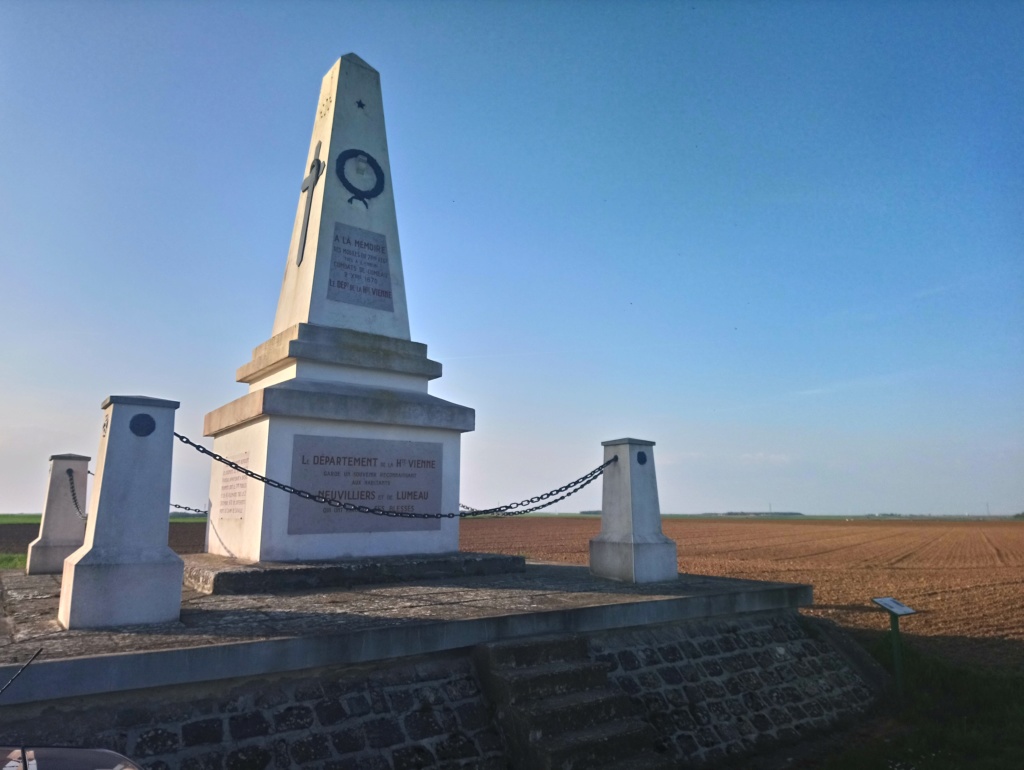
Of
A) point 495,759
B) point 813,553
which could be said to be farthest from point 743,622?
point 813,553

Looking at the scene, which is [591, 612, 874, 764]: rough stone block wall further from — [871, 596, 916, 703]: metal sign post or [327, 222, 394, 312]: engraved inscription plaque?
[327, 222, 394, 312]: engraved inscription plaque

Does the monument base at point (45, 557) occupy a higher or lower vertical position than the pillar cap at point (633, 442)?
lower

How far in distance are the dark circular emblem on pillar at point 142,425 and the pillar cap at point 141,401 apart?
93 millimetres

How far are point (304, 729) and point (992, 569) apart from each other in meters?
25.3

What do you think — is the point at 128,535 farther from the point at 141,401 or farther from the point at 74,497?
the point at 74,497

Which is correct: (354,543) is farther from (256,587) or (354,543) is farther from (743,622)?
(743,622)

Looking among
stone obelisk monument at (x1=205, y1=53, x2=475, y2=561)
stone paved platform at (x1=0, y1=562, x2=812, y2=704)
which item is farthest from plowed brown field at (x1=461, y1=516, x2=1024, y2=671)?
stone obelisk monument at (x1=205, y1=53, x2=475, y2=561)

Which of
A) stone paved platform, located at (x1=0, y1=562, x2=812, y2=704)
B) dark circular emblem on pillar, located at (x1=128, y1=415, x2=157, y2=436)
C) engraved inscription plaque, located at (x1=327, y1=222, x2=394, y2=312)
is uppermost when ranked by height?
engraved inscription plaque, located at (x1=327, y1=222, x2=394, y2=312)

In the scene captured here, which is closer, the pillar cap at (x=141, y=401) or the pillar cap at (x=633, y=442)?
the pillar cap at (x=141, y=401)

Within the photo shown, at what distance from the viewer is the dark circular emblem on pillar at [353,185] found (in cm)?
866

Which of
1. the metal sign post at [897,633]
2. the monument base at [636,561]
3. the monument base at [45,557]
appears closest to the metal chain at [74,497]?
the monument base at [45,557]

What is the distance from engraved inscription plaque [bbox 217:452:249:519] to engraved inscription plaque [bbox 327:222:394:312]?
232 cm

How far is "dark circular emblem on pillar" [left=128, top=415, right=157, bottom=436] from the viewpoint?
4676mm

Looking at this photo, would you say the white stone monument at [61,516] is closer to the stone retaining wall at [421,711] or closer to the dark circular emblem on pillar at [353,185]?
the dark circular emblem on pillar at [353,185]
